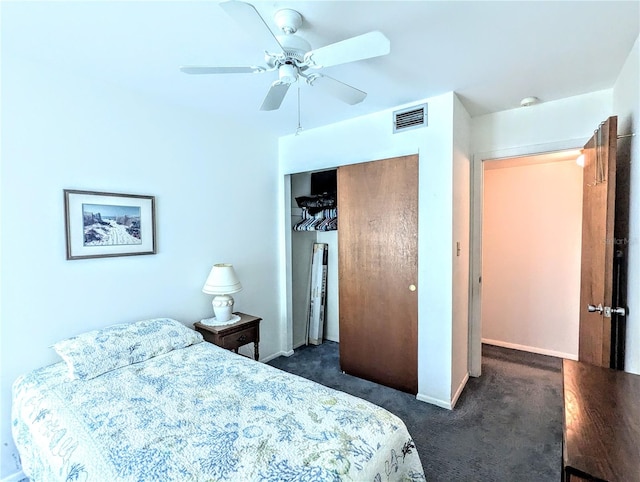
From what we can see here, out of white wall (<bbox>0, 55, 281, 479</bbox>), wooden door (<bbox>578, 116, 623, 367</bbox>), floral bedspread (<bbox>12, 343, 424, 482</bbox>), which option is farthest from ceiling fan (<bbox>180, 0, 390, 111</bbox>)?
floral bedspread (<bbox>12, 343, 424, 482</bbox>)

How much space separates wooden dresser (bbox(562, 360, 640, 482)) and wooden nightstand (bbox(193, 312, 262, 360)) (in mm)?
2213

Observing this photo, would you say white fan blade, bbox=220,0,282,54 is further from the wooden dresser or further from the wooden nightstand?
the wooden nightstand

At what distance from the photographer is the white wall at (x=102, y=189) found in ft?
6.14

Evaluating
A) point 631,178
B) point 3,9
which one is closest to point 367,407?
point 631,178

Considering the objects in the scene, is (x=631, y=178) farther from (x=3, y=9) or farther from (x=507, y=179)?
(x=3, y=9)

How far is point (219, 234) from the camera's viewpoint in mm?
2982

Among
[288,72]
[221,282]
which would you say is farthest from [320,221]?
[288,72]

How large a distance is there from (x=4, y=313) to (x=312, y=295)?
9.41 feet

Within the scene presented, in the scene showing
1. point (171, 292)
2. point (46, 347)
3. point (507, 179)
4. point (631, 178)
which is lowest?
point (46, 347)

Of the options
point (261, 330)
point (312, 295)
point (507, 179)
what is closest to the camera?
point (261, 330)

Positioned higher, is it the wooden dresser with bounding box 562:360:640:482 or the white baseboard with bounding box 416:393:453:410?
the wooden dresser with bounding box 562:360:640:482

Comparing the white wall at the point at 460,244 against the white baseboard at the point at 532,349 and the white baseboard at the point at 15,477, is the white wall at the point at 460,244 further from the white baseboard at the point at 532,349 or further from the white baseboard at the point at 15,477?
the white baseboard at the point at 15,477

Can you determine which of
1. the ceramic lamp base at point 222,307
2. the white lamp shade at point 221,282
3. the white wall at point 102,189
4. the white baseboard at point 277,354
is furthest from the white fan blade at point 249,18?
the white baseboard at point 277,354

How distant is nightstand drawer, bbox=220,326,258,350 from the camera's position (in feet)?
8.54
